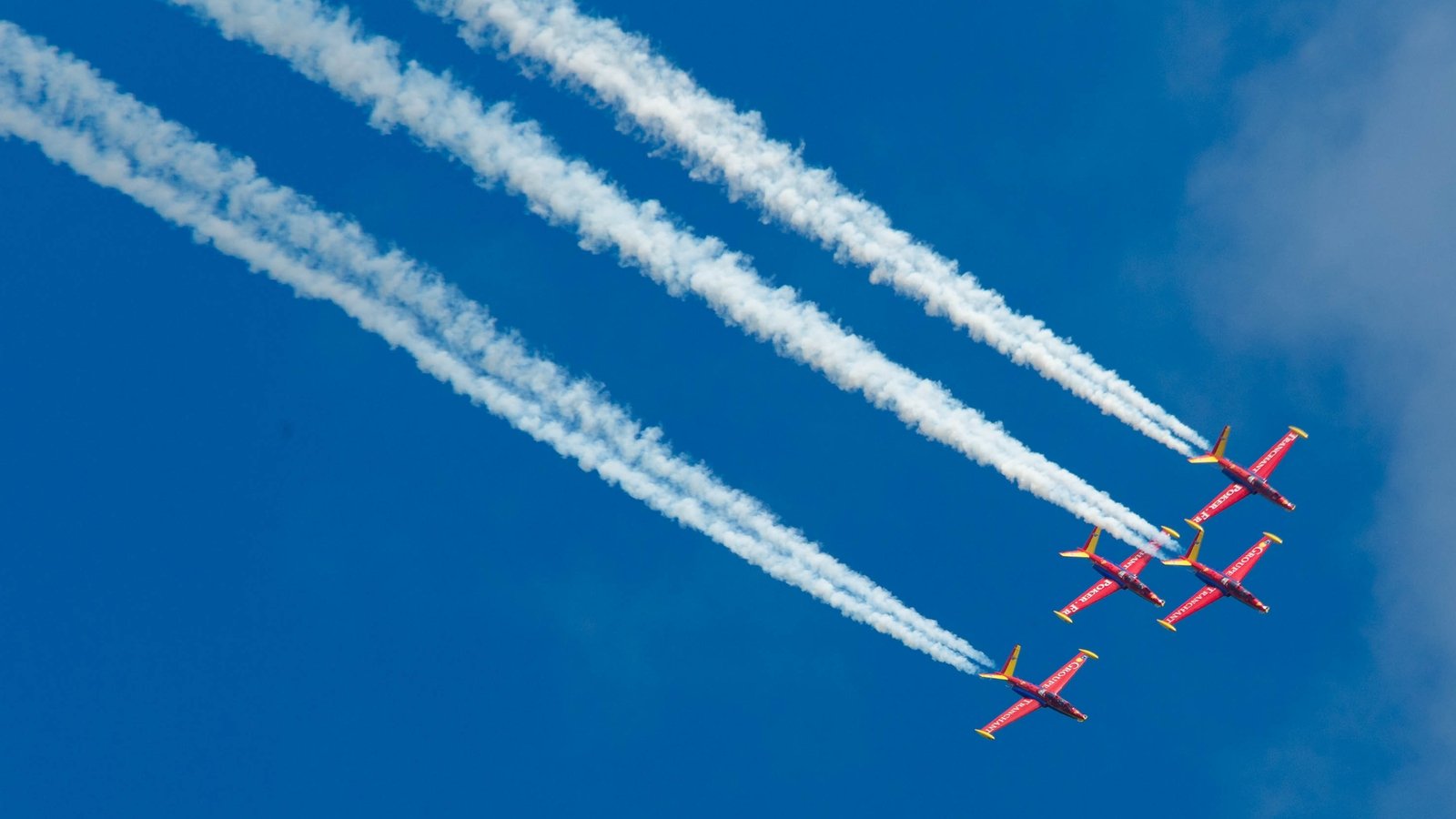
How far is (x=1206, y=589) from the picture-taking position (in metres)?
80.9

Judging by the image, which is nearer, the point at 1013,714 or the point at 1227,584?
the point at 1013,714

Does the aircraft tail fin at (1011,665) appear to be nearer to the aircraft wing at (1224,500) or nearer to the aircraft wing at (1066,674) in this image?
the aircraft wing at (1066,674)

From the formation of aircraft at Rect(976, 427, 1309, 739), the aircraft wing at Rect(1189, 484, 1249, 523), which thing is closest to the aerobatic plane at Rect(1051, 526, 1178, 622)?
the formation of aircraft at Rect(976, 427, 1309, 739)

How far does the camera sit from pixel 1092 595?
260 ft

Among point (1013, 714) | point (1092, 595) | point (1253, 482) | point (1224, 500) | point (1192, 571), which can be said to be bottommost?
point (1013, 714)

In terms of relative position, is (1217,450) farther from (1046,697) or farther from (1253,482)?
(1046,697)

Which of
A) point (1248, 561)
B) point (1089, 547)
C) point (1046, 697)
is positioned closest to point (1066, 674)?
point (1046, 697)

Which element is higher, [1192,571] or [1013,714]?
[1192,571]

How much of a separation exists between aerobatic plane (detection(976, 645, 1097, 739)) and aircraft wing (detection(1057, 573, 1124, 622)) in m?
1.58

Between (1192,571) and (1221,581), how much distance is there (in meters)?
1.13

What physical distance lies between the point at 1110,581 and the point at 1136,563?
118cm

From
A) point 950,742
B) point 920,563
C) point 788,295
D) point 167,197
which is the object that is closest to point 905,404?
point 788,295

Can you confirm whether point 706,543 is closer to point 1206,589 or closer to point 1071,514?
point 1071,514

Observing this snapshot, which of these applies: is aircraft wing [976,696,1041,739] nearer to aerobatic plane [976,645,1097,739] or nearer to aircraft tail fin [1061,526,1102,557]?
aerobatic plane [976,645,1097,739]
